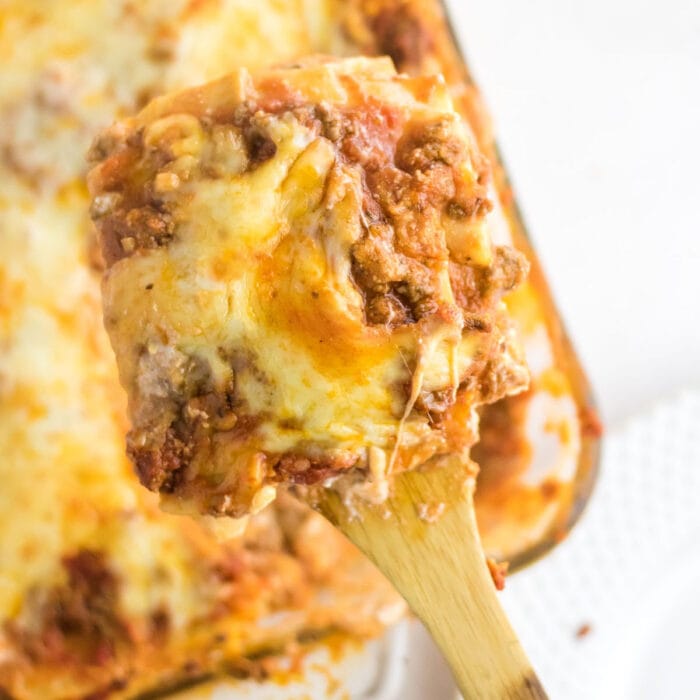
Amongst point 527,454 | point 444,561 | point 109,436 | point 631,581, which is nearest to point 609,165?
point 527,454

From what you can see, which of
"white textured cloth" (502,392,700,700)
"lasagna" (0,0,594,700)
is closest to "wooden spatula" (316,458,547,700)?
"lasagna" (0,0,594,700)

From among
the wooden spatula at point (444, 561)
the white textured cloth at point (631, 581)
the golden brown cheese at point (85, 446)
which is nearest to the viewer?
the wooden spatula at point (444, 561)

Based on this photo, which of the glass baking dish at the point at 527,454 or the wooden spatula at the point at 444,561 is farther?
the glass baking dish at the point at 527,454

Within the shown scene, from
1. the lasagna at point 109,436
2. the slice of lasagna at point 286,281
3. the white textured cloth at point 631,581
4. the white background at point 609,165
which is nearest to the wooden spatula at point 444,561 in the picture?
the slice of lasagna at point 286,281

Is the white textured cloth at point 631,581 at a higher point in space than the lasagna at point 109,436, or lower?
lower

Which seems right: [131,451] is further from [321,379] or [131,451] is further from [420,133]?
[420,133]

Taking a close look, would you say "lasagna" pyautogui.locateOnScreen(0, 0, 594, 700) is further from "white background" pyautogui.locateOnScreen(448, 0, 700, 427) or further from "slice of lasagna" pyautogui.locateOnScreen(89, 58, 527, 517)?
"slice of lasagna" pyautogui.locateOnScreen(89, 58, 527, 517)

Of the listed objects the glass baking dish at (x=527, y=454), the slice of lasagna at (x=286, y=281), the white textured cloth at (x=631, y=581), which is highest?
the slice of lasagna at (x=286, y=281)

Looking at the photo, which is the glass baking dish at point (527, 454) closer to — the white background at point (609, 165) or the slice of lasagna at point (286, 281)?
the white background at point (609, 165)
